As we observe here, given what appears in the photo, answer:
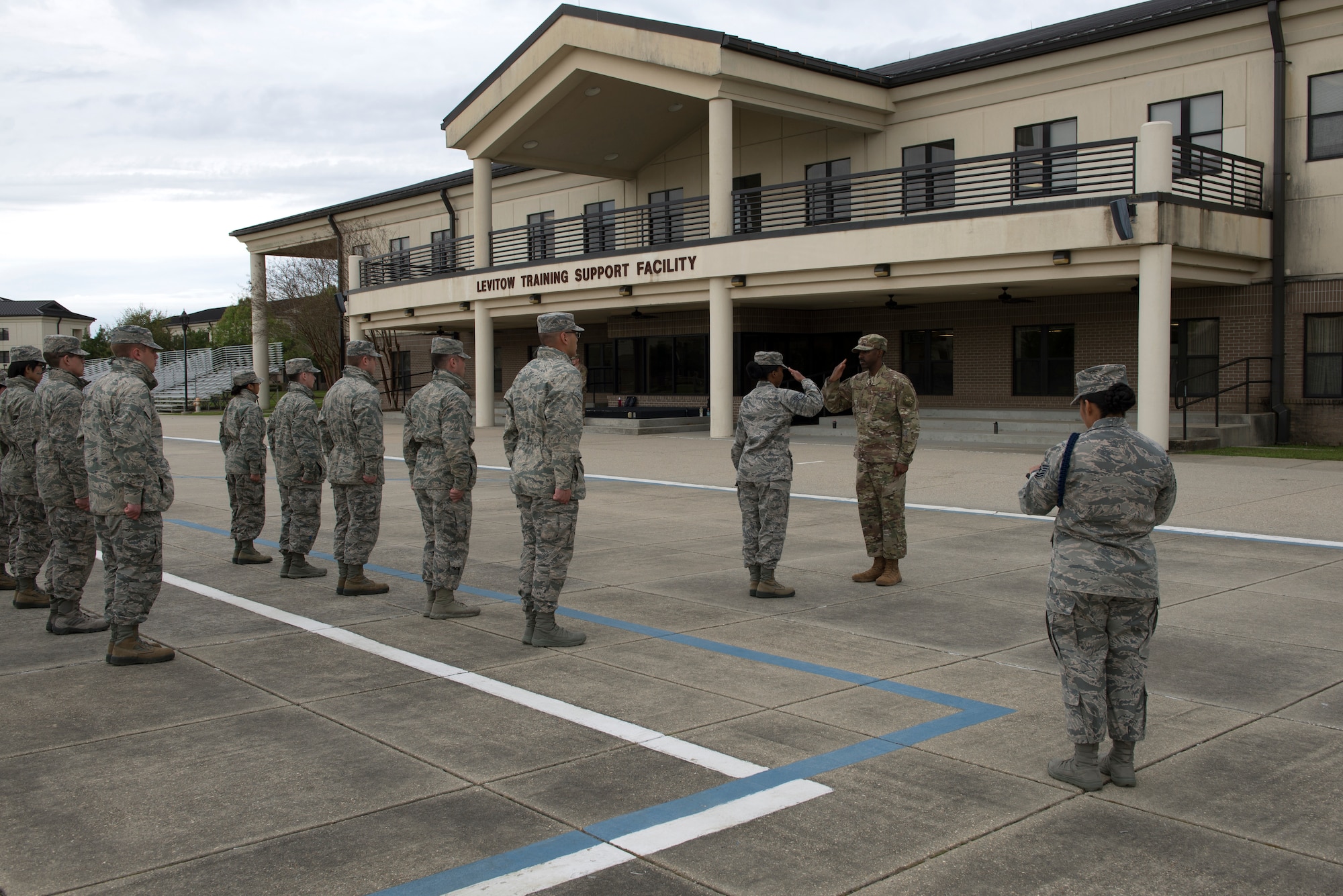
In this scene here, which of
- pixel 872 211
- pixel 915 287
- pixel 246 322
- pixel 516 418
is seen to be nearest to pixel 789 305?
pixel 872 211

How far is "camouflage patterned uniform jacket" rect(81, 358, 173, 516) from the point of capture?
6.36 m

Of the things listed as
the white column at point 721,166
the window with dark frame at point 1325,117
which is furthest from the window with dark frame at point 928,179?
the window with dark frame at point 1325,117

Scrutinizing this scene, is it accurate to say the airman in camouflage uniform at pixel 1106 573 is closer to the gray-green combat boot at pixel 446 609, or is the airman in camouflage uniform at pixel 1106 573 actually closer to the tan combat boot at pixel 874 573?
the tan combat boot at pixel 874 573

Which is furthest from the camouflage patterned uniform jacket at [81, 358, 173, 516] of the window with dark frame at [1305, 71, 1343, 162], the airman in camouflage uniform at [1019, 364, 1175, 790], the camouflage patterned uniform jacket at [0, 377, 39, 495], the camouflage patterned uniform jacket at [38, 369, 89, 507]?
the window with dark frame at [1305, 71, 1343, 162]

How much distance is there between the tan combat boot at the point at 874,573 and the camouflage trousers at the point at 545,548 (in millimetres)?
2842

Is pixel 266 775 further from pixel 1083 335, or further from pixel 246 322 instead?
pixel 246 322

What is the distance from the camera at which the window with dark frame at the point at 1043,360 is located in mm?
24734

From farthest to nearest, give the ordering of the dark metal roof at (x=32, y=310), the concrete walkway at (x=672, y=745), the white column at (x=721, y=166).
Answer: the dark metal roof at (x=32, y=310), the white column at (x=721, y=166), the concrete walkway at (x=672, y=745)

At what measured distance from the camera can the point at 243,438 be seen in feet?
32.4

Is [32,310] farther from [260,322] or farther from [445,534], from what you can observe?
[445,534]

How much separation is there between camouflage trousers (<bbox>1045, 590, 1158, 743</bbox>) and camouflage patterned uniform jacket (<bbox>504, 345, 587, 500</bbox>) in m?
3.03

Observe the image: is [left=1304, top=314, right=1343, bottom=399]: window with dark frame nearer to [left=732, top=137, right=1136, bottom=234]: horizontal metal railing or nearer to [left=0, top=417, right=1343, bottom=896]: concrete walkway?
[left=732, top=137, right=1136, bottom=234]: horizontal metal railing

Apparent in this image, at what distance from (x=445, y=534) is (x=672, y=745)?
312 cm

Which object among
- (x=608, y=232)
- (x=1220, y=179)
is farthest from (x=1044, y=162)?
(x=608, y=232)
